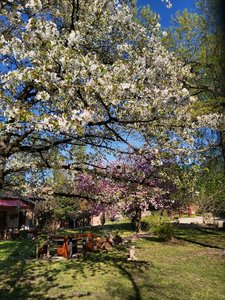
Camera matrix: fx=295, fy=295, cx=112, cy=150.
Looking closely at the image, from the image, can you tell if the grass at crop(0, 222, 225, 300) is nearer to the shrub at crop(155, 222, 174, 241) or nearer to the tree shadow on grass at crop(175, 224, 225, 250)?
the tree shadow on grass at crop(175, 224, 225, 250)

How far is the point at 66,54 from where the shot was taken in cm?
443

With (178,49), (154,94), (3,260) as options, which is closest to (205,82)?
(178,49)

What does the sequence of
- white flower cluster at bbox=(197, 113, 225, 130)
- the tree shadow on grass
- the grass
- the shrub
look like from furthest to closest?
the shrub < the tree shadow on grass < the grass < white flower cluster at bbox=(197, 113, 225, 130)

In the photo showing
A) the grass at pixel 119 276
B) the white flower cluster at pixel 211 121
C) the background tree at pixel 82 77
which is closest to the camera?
the background tree at pixel 82 77

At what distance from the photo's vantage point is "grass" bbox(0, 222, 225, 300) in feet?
26.3

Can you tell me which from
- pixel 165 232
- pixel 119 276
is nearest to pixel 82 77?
pixel 119 276

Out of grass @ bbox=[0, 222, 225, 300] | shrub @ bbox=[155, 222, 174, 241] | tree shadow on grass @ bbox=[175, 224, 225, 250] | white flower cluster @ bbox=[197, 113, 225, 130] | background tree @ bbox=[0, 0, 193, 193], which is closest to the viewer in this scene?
background tree @ bbox=[0, 0, 193, 193]

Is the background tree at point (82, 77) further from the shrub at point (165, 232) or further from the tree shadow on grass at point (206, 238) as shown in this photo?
the shrub at point (165, 232)

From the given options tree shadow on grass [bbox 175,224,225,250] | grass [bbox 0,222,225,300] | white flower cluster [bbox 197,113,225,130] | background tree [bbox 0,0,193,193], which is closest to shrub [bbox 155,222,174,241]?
tree shadow on grass [bbox 175,224,225,250]

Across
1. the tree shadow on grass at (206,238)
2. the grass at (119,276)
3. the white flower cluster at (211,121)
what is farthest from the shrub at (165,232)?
the white flower cluster at (211,121)

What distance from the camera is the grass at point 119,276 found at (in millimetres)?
8031

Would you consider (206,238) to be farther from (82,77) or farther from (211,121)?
(82,77)

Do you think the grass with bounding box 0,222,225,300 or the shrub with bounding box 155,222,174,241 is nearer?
the grass with bounding box 0,222,225,300

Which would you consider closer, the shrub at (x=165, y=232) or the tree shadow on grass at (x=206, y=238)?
the tree shadow on grass at (x=206, y=238)
